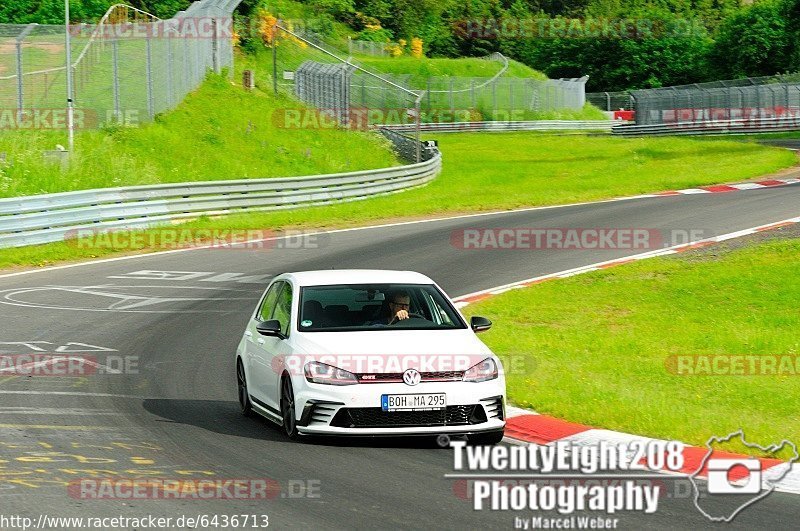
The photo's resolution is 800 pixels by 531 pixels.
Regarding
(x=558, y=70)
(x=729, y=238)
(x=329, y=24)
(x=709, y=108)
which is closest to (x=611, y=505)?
(x=729, y=238)

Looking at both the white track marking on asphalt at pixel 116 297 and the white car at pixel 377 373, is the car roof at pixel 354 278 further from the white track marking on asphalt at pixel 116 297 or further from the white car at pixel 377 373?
the white track marking on asphalt at pixel 116 297

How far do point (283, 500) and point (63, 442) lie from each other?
2.70 m

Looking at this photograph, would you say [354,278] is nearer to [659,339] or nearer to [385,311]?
[385,311]

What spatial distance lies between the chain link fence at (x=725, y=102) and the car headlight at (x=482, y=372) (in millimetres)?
61252

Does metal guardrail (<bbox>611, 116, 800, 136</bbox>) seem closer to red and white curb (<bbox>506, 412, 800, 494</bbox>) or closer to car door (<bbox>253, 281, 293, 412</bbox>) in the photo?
car door (<bbox>253, 281, 293, 412</bbox>)

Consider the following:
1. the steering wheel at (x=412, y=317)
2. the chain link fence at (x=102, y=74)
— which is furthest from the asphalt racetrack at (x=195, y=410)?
the chain link fence at (x=102, y=74)

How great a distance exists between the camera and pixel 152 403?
12297mm

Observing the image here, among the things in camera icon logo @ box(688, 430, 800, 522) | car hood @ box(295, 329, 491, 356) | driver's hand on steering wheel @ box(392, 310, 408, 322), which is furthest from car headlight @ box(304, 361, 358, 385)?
camera icon logo @ box(688, 430, 800, 522)

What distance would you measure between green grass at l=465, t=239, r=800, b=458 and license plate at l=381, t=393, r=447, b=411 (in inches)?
66.5

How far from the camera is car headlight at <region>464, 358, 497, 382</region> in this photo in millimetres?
10367

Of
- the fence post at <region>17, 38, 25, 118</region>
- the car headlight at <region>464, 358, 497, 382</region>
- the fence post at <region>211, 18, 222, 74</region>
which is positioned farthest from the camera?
the fence post at <region>211, 18, 222, 74</region>

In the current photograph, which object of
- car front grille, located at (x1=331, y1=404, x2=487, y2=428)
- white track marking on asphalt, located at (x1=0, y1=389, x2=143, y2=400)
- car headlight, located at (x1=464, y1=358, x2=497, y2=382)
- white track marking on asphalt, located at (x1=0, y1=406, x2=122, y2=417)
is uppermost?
car headlight, located at (x1=464, y1=358, x2=497, y2=382)

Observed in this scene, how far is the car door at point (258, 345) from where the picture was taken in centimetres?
1152

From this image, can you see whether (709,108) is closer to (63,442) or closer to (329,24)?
(329,24)
